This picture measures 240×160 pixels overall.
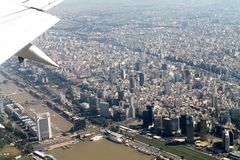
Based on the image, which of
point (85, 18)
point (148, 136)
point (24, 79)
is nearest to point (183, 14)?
point (85, 18)

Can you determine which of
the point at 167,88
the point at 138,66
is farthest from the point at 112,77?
the point at 167,88

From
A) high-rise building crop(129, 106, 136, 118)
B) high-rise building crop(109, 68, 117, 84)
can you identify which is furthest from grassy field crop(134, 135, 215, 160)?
high-rise building crop(109, 68, 117, 84)

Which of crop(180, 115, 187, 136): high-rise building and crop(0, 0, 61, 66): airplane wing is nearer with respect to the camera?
crop(0, 0, 61, 66): airplane wing

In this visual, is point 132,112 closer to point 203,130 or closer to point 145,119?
point 145,119

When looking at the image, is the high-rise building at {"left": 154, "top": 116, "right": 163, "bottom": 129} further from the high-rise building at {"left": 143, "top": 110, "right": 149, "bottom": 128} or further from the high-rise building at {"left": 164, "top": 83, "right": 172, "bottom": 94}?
the high-rise building at {"left": 164, "top": 83, "right": 172, "bottom": 94}

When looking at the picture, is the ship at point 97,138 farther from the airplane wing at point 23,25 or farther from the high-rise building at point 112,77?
the airplane wing at point 23,25

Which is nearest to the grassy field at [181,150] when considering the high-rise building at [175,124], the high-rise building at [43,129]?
the high-rise building at [175,124]

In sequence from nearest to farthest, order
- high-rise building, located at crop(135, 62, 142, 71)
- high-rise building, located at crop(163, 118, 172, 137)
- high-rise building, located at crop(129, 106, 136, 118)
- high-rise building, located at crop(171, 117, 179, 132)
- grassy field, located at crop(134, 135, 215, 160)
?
grassy field, located at crop(134, 135, 215, 160) → high-rise building, located at crop(163, 118, 172, 137) → high-rise building, located at crop(171, 117, 179, 132) → high-rise building, located at crop(129, 106, 136, 118) → high-rise building, located at crop(135, 62, 142, 71)
